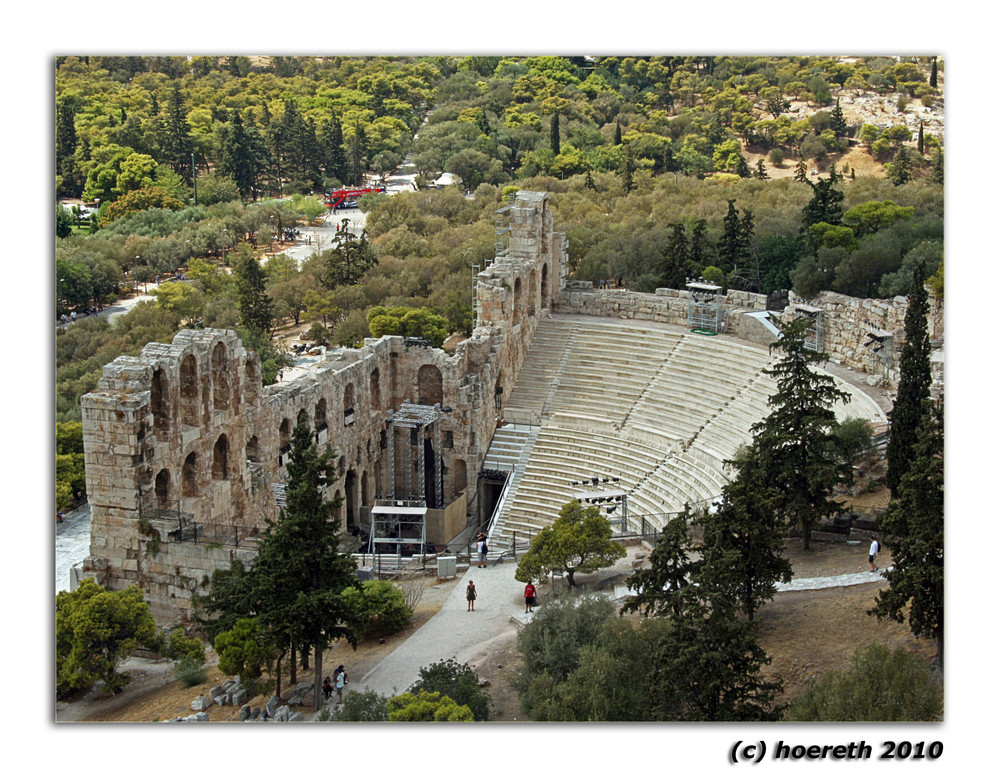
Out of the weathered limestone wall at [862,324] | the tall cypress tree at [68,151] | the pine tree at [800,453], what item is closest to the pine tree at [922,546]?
the pine tree at [800,453]

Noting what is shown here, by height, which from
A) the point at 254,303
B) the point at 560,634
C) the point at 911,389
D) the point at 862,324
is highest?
the point at 254,303

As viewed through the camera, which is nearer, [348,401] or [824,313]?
[348,401]

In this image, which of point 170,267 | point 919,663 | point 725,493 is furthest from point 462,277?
point 919,663

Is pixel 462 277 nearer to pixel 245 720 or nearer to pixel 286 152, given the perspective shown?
pixel 286 152

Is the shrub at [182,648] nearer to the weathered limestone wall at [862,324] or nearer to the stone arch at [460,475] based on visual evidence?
the stone arch at [460,475]

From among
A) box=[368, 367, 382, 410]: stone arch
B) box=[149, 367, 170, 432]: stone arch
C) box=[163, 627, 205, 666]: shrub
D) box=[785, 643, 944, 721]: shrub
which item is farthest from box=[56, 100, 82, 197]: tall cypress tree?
box=[785, 643, 944, 721]: shrub

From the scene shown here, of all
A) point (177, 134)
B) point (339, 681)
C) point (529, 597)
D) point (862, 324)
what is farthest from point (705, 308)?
point (177, 134)

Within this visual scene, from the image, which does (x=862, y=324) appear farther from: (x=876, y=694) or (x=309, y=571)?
(x=309, y=571)
